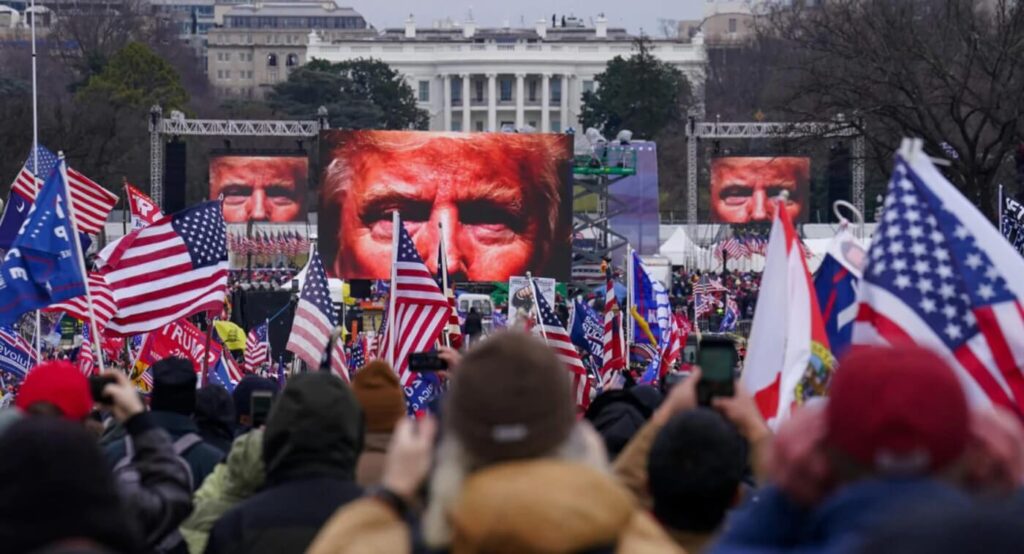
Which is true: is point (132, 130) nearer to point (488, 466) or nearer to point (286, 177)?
point (286, 177)

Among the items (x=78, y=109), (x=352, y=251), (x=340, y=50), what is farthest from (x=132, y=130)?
(x=340, y=50)

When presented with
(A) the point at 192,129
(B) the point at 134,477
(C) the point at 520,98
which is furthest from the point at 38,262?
(C) the point at 520,98

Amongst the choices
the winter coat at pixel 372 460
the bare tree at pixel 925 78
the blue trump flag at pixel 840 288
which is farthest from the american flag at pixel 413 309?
the bare tree at pixel 925 78

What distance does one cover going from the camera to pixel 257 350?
2319 centimetres

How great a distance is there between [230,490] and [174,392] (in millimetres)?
1290

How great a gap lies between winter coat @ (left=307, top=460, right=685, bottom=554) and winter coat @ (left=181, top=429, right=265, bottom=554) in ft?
7.23

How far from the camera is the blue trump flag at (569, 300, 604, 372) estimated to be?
21.0 m

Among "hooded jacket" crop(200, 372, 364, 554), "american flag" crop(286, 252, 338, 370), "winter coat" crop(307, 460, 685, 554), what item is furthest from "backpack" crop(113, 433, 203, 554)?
"american flag" crop(286, 252, 338, 370)

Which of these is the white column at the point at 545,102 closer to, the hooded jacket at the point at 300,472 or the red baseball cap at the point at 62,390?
the red baseball cap at the point at 62,390

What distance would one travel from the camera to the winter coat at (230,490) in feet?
18.5

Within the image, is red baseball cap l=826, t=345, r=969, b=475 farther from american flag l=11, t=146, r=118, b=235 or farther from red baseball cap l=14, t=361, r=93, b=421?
american flag l=11, t=146, r=118, b=235

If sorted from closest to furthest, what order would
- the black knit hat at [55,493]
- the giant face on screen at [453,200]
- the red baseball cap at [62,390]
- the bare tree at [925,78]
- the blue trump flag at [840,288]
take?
the black knit hat at [55,493] → the red baseball cap at [62,390] → the blue trump flag at [840,288] → the bare tree at [925,78] → the giant face on screen at [453,200]

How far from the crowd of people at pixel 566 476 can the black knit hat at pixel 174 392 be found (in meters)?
1.65

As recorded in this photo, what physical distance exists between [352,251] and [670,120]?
55.6 meters
